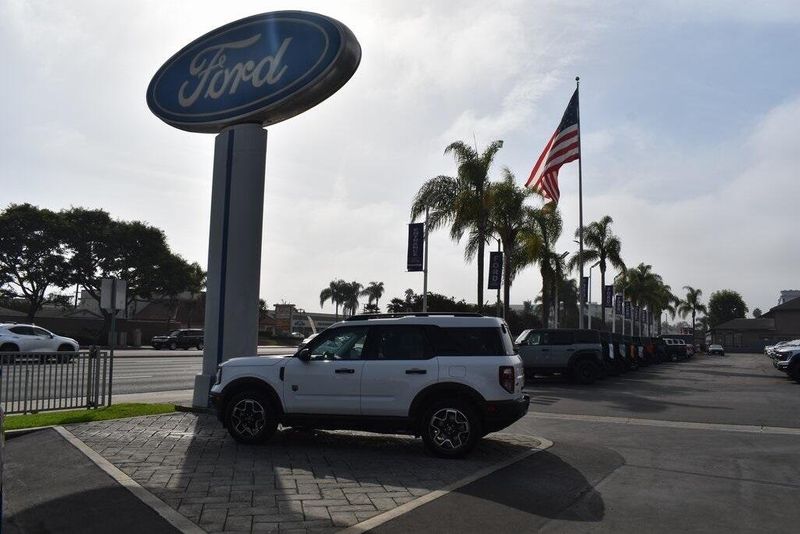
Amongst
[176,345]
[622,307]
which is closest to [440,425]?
[176,345]

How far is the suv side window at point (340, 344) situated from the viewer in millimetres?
9320

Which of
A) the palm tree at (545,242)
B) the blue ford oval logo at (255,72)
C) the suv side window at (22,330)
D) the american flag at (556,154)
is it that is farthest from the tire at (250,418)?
the palm tree at (545,242)

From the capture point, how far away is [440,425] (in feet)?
28.8

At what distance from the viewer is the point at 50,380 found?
1248 cm

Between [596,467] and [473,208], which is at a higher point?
[473,208]

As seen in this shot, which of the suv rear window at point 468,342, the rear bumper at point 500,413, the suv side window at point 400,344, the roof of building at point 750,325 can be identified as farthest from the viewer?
the roof of building at point 750,325

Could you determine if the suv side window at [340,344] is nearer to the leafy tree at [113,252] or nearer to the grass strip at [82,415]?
the grass strip at [82,415]

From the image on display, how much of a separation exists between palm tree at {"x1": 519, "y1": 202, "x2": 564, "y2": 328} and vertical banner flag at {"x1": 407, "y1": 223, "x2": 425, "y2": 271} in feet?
22.5

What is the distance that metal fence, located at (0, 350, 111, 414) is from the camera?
1218cm

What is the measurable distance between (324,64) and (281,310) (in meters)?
78.9

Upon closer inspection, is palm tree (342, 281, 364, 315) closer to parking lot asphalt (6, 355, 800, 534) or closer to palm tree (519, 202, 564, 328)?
palm tree (519, 202, 564, 328)

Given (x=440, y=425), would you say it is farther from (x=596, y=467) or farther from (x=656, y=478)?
(x=656, y=478)

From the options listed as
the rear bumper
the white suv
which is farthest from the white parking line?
the rear bumper

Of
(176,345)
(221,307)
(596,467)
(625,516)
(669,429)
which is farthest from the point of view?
(176,345)
